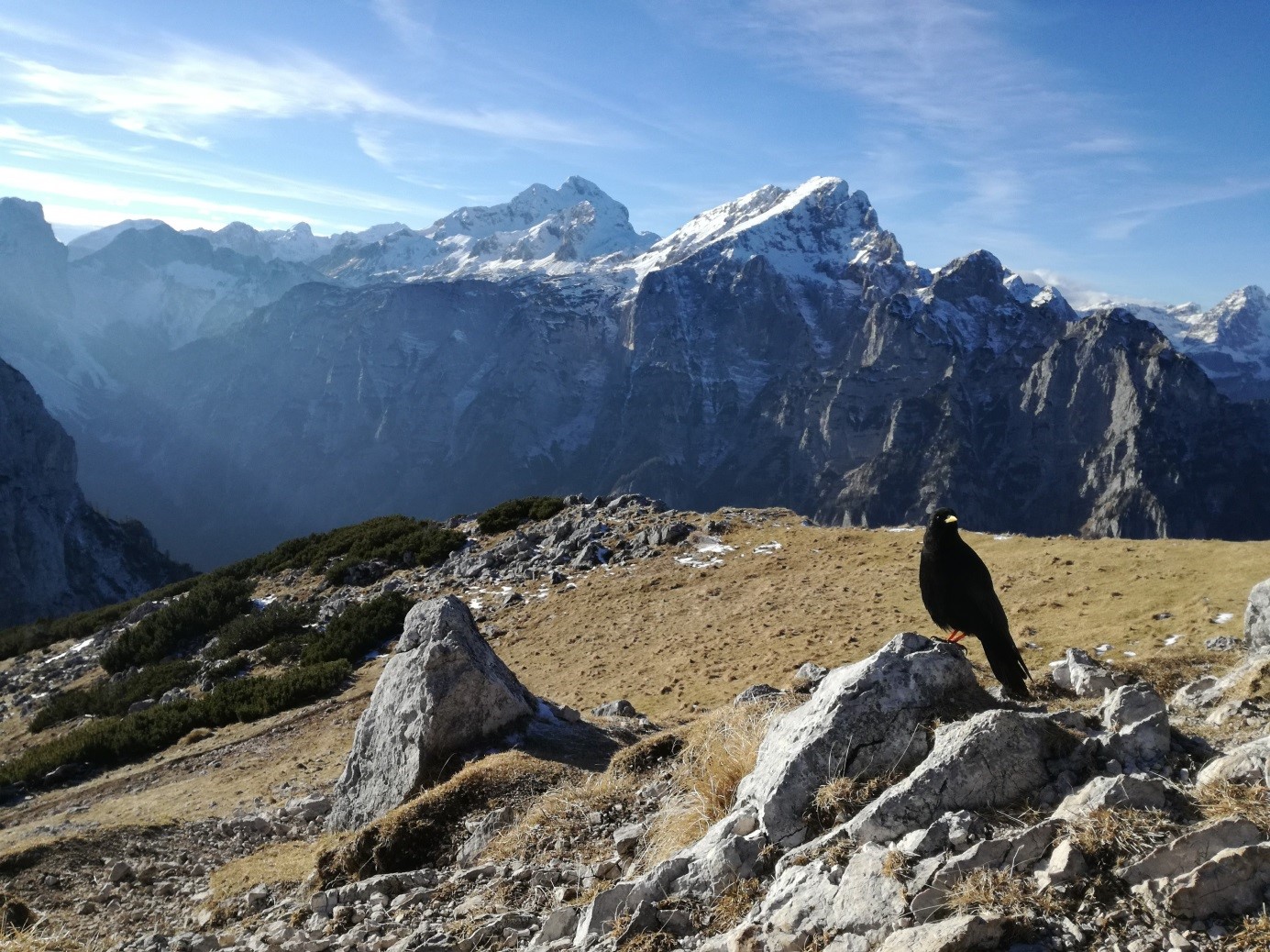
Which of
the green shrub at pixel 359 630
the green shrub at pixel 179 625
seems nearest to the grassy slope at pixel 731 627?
the green shrub at pixel 359 630

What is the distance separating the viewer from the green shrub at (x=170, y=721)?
18812mm

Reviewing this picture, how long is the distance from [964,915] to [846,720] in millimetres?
1832

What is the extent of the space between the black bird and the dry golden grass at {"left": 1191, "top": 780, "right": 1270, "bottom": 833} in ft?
9.28

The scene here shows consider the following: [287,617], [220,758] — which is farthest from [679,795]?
[287,617]

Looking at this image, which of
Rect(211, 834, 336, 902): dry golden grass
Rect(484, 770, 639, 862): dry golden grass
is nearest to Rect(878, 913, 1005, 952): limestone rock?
Rect(484, 770, 639, 862): dry golden grass

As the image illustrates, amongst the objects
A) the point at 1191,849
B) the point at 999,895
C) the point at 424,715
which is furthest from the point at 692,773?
the point at 424,715

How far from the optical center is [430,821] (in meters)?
8.30

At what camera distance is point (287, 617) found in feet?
89.1

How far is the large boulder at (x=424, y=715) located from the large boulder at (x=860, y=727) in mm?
5805

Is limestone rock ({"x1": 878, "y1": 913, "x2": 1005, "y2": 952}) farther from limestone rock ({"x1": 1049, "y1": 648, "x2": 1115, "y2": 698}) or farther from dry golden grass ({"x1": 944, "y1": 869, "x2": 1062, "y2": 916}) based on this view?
limestone rock ({"x1": 1049, "y1": 648, "x2": 1115, "y2": 698})

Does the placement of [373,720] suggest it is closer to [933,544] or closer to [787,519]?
[933,544]

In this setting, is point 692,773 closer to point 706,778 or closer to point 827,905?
point 706,778

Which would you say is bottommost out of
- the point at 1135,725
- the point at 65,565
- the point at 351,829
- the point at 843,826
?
the point at 65,565

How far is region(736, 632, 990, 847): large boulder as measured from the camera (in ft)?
17.8
